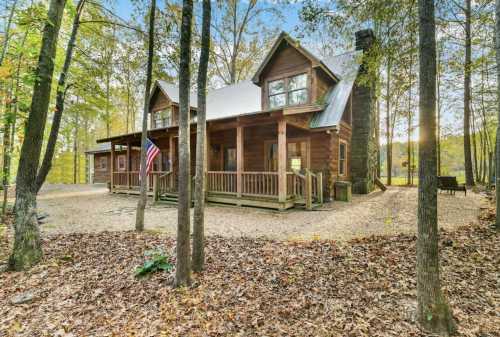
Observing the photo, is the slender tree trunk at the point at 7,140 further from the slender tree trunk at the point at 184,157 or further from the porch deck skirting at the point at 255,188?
the slender tree trunk at the point at 184,157

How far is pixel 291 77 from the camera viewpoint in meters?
10.9

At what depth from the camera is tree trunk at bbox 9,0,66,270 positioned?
4207 millimetres

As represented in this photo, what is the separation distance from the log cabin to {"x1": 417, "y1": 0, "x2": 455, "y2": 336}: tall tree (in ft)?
17.6

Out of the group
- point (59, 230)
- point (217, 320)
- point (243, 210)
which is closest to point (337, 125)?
point (243, 210)

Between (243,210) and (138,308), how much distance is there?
587 cm

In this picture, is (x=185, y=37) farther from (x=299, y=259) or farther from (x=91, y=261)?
(x=91, y=261)

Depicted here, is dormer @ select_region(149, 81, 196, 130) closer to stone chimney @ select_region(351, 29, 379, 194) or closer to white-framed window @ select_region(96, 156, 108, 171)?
stone chimney @ select_region(351, 29, 379, 194)

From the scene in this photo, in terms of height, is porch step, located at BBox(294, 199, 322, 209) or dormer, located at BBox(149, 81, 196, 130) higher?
dormer, located at BBox(149, 81, 196, 130)

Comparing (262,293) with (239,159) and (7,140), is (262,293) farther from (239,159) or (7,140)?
(7,140)

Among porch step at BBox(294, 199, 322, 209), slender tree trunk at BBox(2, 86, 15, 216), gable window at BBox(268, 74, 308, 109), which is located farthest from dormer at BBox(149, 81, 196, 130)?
porch step at BBox(294, 199, 322, 209)

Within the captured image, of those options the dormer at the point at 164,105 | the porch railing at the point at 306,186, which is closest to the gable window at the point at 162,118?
the dormer at the point at 164,105

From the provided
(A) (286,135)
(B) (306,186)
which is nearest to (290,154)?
(A) (286,135)

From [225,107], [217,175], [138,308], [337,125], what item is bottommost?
[138,308]

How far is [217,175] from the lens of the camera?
404 inches
